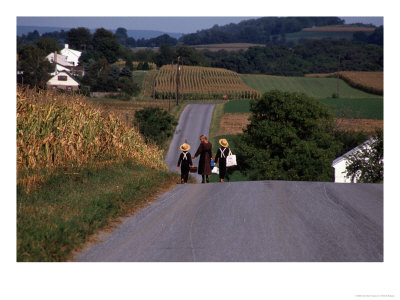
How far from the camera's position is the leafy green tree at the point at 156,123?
55.2 m

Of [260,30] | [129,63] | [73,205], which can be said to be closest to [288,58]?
[260,30]

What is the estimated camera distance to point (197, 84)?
73438mm

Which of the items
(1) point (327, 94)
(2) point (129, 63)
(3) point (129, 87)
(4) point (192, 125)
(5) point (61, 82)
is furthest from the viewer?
(1) point (327, 94)

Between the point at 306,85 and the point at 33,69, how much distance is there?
75903 millimetres

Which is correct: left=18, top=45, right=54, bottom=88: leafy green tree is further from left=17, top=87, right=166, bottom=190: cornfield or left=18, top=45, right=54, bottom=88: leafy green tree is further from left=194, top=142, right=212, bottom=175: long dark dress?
Result: left=194, top=142, right=212, bottom=175: long dark dress

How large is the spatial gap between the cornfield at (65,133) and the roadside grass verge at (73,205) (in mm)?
961

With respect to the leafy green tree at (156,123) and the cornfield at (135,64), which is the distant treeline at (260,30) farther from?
the leafy green tree at (156,123)

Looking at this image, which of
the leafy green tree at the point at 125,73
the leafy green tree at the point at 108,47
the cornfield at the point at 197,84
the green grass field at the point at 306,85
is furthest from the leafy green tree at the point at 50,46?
the green grass field at the point at 306,85

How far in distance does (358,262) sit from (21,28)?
27.7 feet

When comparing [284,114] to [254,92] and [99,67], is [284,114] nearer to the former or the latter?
[99,67]

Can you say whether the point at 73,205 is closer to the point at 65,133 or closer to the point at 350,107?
the point at 65,133

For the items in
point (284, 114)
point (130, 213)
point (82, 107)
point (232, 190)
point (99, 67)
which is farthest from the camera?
point (284, 114)
